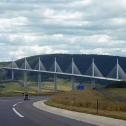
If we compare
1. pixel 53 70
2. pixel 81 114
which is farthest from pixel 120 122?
pixel 53 70

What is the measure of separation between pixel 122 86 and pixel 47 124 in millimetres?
85582

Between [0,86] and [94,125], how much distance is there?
166 metres

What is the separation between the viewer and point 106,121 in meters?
24.8

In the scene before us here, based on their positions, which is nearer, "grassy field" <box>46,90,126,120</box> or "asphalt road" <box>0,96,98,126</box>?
"asphalt road" <box>0,96,98,126</box>

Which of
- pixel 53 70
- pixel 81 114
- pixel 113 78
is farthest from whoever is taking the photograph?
pixel 53 70

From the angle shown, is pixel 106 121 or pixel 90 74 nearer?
pixel 106 121

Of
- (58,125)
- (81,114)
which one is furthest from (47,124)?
(81,114)

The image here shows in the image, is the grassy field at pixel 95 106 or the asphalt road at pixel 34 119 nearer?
the asphalt road at pixel 34 119

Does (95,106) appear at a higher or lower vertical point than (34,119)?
lower

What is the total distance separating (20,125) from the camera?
23.2 meters

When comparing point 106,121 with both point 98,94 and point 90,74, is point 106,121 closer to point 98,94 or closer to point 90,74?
point 98,94

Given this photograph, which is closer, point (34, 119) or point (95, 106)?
point (34, 119)

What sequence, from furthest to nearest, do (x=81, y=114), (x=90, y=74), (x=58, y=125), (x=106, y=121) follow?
1. (x=90, y=74)
2. (x=81, y=114)
3. (x=106, y=121)
4. (x=58, y=125)

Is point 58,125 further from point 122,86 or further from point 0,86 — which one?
point 0,86
